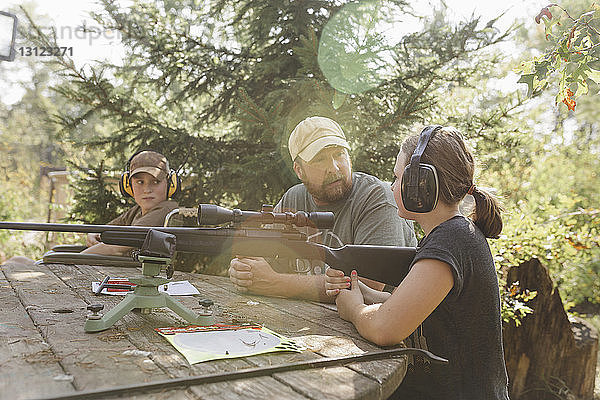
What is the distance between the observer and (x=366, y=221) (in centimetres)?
314

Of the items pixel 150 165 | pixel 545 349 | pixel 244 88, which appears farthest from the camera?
pixel 244 88

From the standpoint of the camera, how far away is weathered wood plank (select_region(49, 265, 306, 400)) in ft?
4.28

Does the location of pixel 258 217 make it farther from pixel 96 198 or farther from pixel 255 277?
pixel 96 198

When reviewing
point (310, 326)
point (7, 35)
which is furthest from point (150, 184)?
point (310, 326)

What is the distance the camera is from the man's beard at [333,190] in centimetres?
334

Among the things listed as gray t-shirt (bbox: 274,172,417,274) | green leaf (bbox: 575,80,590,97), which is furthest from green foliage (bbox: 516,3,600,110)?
gray t-shirt (bbox: 274,172,417,274)

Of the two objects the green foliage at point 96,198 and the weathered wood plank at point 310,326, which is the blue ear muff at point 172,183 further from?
the green foliage at point 96,198

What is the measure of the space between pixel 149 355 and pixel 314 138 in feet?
7.29

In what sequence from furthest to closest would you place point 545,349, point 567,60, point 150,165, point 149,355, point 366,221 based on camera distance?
point 545,349
point 150,165
point 366,221
point 567,60
point 149,355

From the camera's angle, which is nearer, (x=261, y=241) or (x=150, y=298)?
(x=150, y=298)

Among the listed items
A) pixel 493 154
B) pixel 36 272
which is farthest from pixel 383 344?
pixel 493 154

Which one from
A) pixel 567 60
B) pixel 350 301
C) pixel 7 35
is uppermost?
pixel 7 35

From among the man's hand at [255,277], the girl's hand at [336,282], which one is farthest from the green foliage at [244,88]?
the girl's hand at [336,282]

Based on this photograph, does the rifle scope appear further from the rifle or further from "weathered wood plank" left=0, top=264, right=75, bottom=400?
"weathered wood plank" left=0, top=264, right=75, bottom=400
